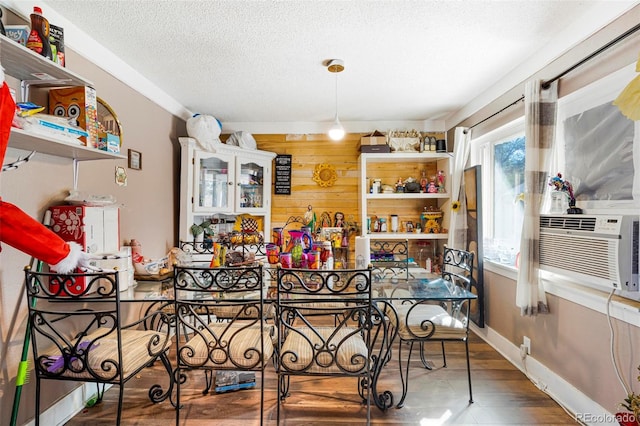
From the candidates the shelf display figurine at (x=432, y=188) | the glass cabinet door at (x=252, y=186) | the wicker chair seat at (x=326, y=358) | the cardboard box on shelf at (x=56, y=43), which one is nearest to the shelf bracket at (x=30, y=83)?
the cardboard box on shelf at (x=56, y=43)

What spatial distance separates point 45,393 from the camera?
5.49 ft

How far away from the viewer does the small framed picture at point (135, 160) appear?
249 centimetres

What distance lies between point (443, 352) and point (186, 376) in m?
2.00

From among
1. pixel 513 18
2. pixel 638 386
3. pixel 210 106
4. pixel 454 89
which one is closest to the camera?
pixel 638 386

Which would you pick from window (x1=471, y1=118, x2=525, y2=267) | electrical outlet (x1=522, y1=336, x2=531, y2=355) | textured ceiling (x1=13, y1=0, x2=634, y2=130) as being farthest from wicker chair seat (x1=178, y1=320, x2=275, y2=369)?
window (x1=471, y1=118, x2=525, y2=267)

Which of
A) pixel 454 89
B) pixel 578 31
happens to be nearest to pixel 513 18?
pixel 578 31

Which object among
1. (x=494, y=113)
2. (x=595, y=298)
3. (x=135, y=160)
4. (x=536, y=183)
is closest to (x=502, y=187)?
(x=494, y=113)

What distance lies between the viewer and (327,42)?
2.02 meters

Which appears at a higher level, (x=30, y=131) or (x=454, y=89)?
(x=454, y=89)

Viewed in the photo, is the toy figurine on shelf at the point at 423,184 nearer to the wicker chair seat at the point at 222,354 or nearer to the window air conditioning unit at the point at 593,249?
the window air conditioning unit at the point at 593,249

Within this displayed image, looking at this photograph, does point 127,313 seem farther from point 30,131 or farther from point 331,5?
point 331,5

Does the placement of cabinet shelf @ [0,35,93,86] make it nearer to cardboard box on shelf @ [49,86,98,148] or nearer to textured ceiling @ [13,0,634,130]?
cardboard box on shelf @ [49,86,98,148]

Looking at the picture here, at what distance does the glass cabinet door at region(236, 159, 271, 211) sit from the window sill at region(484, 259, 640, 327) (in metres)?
2.87

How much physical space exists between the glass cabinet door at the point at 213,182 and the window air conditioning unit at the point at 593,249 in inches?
116
